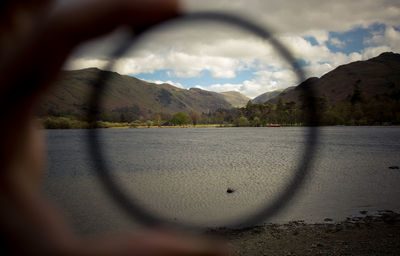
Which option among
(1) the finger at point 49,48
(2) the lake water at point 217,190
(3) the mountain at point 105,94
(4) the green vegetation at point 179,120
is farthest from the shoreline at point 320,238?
(1) the finger at point 49,48

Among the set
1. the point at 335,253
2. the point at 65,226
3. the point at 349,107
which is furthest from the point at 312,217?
the point at 349,107

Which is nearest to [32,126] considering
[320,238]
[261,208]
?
[261,208]

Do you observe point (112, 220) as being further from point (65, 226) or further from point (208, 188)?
point (65, 226)

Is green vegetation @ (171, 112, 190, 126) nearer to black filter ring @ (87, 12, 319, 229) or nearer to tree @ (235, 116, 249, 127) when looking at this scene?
tree @ (235, 116, 249, 127)

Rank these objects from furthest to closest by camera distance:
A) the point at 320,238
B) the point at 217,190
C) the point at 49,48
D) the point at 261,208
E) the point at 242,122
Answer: the point at 217,190 → the point at 320,238 → the point at 242,122 → the point at 261,208 → the point at 49,48

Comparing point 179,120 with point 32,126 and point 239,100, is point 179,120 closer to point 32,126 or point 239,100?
point 239,100

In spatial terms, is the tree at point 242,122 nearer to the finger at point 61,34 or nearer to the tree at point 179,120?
the tree at point 179,120
